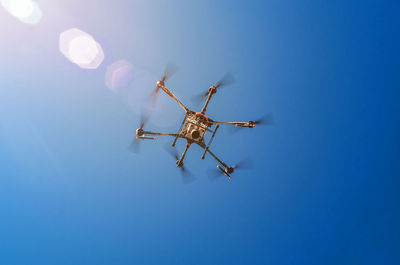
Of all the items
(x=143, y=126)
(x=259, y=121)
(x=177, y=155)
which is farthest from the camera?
(x=177, y=155)

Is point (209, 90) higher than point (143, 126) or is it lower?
higher

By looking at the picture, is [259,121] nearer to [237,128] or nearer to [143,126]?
[237,128]

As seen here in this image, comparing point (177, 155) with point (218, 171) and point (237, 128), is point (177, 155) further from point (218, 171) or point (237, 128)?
point (237, 128)

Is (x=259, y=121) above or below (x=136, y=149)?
above

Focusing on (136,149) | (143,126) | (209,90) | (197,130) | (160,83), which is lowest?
(136,149)

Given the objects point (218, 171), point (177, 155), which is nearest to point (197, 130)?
point (177, 155)

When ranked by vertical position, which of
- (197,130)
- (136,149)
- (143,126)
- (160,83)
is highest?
(160,83)

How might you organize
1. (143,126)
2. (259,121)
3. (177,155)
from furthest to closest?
1. (177,155)
2. (259,121)
3. (143,126)

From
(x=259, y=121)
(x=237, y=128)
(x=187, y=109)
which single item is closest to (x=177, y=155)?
(x=187, y=109)

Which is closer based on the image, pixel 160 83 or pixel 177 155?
pixel 160 83
